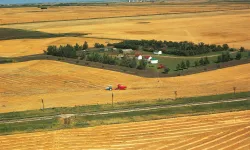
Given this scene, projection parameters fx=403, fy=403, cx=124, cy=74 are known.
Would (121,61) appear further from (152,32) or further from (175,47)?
(152,32)

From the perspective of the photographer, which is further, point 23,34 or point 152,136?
point 23,34

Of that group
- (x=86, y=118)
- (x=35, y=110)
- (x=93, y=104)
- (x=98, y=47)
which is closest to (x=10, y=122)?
(x=35, y=110)

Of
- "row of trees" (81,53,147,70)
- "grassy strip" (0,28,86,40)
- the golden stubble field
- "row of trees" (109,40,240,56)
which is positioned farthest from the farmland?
"grassy strip" (0,28,86,40)

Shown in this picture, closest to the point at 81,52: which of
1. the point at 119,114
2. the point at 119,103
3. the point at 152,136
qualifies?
the point at 119,103

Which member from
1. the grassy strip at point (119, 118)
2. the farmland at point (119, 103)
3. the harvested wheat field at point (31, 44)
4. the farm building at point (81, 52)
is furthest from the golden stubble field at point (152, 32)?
the grassy strip at point (119, 118)

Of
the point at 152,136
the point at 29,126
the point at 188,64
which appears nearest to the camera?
the point at 152,136

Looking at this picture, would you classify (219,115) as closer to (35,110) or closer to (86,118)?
(86,118)

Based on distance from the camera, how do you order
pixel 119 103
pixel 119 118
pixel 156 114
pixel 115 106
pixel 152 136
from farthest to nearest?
pixel 119 103
pixel 115 106
pixel 156 114
pixel 119 118
pixel 152 136
